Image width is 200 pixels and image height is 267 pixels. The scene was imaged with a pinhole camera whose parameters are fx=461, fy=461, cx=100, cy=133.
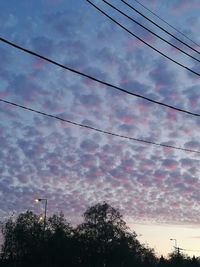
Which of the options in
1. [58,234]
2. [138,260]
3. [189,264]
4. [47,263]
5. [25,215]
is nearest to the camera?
[47,263]

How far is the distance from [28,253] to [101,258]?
1391cm

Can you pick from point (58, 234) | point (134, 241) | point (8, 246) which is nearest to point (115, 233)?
point (134, 241)

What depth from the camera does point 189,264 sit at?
4375 inches

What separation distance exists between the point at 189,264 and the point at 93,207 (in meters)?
31.7

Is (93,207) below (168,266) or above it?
above

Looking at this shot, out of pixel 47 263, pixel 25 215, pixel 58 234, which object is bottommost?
pixel 47 263


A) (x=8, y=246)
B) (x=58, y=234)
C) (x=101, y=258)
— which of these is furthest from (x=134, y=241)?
(x=8, y=246)

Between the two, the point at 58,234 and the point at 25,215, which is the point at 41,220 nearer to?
the point at 25,215

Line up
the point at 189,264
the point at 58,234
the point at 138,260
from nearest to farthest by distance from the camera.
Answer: the point at 58,234
the point at 138,260
the point at 189,264

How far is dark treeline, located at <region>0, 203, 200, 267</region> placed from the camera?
270 feet

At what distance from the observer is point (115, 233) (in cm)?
9544

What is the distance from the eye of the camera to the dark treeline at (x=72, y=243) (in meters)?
82.4

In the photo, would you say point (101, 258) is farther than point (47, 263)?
Yes

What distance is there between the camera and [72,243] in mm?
85625
